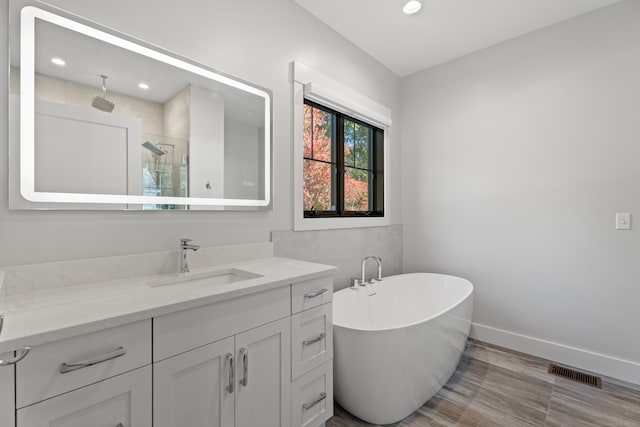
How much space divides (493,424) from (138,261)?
2.07 meters

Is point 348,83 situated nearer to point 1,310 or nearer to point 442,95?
point 442,95

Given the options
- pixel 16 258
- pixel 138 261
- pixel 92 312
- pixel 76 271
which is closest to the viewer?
pixel 92 312

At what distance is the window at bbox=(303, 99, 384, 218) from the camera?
2359mm

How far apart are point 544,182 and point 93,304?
9.93 feet

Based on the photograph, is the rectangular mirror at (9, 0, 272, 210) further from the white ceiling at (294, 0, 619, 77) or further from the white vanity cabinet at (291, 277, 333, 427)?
the white ceiling at (294, 0, 619, 77)

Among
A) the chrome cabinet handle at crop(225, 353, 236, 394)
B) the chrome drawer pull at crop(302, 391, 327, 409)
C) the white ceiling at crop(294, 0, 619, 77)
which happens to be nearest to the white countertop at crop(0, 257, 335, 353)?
the chrome cabinet handle at crop(225, 353, 236, 394)

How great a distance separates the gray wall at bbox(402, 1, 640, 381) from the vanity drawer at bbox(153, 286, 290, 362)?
2.23 metres

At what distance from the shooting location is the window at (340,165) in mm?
2359

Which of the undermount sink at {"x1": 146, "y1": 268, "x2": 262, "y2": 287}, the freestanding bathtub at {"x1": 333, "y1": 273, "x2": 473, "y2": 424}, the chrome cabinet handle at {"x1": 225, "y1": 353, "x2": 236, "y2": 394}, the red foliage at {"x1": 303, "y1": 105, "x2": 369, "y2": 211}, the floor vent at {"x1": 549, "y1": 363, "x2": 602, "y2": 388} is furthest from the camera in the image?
the red foliage at {"x1": 303, "y1": 105, "x2": 369, "y2": 211}

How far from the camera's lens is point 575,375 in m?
2.16

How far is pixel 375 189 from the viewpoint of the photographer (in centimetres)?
313

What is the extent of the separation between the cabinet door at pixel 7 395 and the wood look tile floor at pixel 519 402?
4.71ft

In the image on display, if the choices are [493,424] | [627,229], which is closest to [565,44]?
[627,229]

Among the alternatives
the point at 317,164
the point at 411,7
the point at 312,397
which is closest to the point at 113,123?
the point at 317,164
